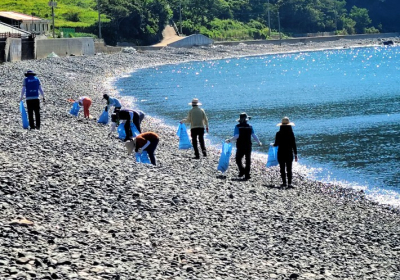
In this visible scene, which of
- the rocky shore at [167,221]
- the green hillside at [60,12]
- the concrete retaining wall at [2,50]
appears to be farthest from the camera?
the green hillside at [60,12]

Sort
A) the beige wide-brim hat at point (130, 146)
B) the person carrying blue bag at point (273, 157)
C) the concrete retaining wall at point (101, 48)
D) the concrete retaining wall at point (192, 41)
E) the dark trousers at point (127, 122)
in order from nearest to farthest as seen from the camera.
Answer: the beige wide-brim hat at point (130, 146), the person carrying blue bag at point (273, 157), the dark trousers at point (127, 122), the concrete retaining wall at point (101, 48), the concrete retaining wall at point (192, 41)

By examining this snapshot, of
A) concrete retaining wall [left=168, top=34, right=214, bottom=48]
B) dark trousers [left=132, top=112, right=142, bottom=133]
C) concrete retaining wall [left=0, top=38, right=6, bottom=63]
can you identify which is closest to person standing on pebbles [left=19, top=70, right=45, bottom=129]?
dark trousers [left=132, top=112, right=142, bottom=133]

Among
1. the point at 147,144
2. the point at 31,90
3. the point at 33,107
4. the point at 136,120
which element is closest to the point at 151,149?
the point at 147,144

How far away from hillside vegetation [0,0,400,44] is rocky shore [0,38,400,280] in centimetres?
10789

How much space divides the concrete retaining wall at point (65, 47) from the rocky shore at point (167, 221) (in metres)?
61.1

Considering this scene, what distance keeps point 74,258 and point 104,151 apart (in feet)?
31.6

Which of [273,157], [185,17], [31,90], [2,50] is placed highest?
[185,17]

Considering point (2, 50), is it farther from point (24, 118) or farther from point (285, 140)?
point (285, 140)

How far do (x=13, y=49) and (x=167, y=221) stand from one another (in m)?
58.8

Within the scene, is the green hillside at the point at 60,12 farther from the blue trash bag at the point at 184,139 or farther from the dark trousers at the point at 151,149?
the dark trousers at the point at 151,149

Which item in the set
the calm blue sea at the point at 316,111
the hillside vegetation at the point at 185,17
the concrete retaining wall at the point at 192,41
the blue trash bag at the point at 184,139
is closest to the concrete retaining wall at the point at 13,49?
the calm blue sea at the point at 316,111

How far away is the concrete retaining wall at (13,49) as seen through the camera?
66.0 metres

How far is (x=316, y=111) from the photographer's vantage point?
143ft

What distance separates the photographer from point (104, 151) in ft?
64.4
